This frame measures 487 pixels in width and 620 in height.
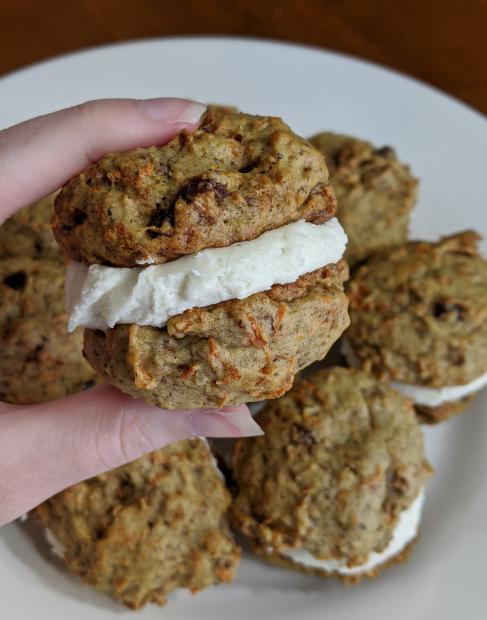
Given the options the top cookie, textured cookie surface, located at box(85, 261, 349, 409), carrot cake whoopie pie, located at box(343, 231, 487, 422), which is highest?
the top cookie

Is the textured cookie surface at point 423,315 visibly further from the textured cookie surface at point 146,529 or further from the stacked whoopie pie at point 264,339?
the textured cookie surface at point 146,529

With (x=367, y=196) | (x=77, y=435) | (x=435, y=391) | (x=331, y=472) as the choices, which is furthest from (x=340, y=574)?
(x=367, y=196)

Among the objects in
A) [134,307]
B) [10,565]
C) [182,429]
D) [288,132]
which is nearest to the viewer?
[134,307]

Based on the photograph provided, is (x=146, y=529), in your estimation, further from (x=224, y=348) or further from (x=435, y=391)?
(x=435, y=391)

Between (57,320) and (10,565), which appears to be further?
Result: (10,565)

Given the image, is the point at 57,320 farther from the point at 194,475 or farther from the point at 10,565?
the point at 10,565

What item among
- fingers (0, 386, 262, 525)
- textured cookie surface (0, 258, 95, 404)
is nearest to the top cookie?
fingers (0, 386, 262, 525)

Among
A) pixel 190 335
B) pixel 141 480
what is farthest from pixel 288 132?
pixel 141 480

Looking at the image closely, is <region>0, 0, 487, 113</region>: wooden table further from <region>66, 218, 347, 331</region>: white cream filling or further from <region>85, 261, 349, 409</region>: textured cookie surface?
<region>85, 261, 349, 409</region>: textured cookie surface
